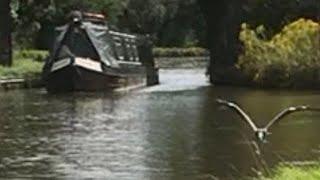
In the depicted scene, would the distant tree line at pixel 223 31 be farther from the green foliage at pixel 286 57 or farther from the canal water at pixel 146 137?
the canal water at pixel 146 137

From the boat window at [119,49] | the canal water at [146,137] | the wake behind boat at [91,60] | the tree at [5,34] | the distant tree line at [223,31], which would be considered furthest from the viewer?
the distant tree line at [223,31]

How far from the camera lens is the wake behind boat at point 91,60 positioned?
141 ft

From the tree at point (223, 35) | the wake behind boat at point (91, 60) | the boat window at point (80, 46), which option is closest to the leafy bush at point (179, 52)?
the tree at point (223, 35)

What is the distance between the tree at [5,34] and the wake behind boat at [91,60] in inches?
107

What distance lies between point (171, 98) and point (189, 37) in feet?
230

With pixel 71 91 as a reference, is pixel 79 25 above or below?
above

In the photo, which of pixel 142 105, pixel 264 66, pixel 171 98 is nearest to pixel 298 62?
pixel 264 66

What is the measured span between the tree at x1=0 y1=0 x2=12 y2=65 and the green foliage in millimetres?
11329

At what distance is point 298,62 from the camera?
1695 inches

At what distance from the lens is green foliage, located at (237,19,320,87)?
4284 cm

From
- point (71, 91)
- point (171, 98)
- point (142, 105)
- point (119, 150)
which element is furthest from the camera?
point (71, 91)

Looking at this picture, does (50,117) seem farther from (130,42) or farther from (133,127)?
(130,42)

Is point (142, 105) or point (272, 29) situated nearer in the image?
point (142, 105)

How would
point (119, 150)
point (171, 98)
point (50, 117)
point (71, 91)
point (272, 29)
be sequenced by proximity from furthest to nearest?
point (272, 29) → point (71, 91) → point (171, 98) → point (50, 117) → point (119, 150)
